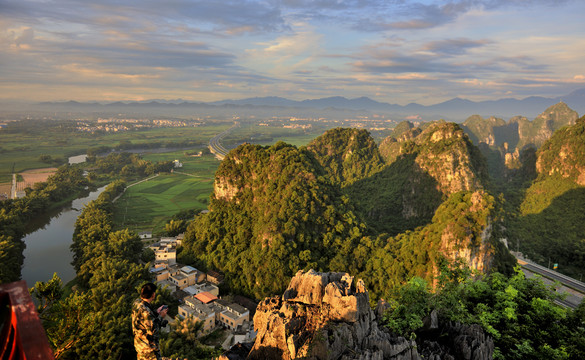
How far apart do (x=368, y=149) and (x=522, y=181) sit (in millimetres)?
30027

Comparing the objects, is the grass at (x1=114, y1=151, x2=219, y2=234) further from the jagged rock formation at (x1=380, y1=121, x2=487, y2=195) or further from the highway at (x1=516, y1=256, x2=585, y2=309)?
the highway at (x1=516, y1=256, x2=585, y2=309)

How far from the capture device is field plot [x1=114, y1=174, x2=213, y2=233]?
156ft

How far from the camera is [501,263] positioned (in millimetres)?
24391

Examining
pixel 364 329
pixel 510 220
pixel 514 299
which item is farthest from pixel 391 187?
pixel 364 329

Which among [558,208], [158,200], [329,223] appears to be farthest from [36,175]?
[558,208]

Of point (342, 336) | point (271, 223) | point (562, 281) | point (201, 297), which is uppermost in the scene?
point (342, 336)

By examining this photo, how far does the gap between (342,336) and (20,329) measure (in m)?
6.37

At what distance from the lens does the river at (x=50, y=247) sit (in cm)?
3035

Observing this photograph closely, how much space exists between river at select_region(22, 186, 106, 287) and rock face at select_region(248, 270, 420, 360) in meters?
26.6

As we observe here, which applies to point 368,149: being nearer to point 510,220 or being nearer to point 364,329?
point 510,220

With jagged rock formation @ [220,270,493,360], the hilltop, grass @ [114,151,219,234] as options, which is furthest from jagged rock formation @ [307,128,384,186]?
jagged rock formation @ [220,270,493,360]

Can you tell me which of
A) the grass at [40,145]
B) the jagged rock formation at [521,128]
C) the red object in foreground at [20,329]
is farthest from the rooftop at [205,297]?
the jagged rock formation at [521,128]

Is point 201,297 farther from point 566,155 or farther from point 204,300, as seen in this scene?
point 566,155

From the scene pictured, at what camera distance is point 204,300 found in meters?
24.6
